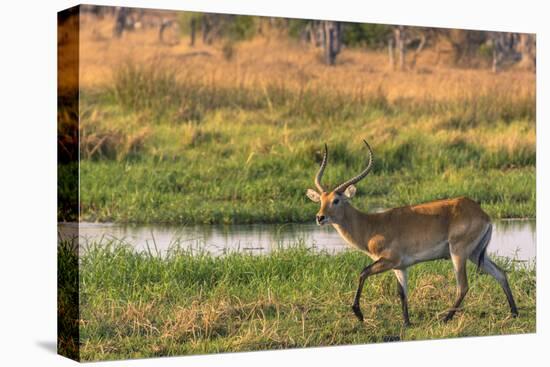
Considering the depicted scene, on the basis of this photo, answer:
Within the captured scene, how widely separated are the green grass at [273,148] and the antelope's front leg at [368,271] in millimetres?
648

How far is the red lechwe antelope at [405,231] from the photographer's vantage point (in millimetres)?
11539

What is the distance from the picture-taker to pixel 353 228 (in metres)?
11.6

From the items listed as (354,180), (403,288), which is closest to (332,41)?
(354,180)

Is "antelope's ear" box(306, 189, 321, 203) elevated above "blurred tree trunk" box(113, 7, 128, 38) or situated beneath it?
situated beneath

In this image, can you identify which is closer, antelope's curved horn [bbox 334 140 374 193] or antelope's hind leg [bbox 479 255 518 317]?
antelope's curved horn [bbox 334 140 374 193]

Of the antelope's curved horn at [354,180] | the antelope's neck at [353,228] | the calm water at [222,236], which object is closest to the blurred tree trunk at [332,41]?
the antelope's curved horn at [354,180]

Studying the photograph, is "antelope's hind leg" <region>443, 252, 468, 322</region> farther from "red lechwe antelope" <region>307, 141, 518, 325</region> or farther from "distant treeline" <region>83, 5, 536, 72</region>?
"distant treeline" <region>83, 5, 536, 72</region>

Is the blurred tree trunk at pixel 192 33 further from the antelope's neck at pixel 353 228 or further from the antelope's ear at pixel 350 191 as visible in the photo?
the antelope's neck at pixel 353 228

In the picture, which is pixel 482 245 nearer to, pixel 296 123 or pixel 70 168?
pixel 296 123

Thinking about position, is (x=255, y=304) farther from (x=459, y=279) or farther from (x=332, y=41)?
(x=332, y=41)

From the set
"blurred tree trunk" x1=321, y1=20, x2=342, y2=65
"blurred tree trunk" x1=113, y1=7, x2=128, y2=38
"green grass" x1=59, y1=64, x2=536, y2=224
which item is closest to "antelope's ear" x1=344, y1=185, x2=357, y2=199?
"green grass" x1=59, y1=64, x2=536, y2=224

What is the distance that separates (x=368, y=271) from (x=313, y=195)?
81 centimetres

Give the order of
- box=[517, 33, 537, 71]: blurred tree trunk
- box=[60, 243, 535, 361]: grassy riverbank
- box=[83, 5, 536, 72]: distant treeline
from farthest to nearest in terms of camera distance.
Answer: box=[517, 33, 537, 71]: blurred tree trunk → box=[83, 5, 536, 72]: distant treeline → box=[60, 243, 535, 361]: grassy riverbank

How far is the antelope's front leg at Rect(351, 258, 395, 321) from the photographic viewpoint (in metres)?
11.5
